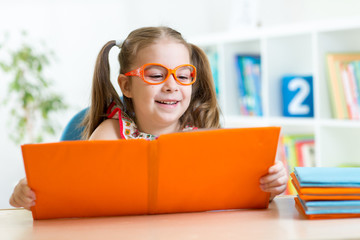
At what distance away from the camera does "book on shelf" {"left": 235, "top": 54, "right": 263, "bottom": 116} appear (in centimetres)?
299

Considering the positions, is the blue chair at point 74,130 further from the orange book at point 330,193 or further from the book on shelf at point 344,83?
the book on shelf at point 344,83

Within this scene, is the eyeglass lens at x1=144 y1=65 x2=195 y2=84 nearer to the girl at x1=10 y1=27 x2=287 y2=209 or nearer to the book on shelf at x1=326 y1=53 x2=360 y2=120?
the girl at x1=10 y1=27 x2=287 y2=209

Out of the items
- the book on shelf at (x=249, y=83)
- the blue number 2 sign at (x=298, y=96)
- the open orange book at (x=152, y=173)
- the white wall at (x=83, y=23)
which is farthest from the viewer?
the white wall at (x=83, y=23)

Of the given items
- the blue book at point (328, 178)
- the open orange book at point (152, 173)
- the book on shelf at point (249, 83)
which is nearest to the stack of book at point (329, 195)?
the blue book at point (328, 178)

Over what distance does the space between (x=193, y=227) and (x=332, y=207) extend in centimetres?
28

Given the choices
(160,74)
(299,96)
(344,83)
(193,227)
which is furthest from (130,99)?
Answer: (299,96)

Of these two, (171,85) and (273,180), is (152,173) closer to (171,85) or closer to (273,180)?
(273,180)

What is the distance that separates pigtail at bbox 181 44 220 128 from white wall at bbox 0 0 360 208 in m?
1.73

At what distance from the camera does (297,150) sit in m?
2.79

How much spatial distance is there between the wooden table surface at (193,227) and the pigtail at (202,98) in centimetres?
54

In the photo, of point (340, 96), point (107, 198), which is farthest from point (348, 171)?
point (340, 96)

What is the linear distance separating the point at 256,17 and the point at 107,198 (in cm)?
235

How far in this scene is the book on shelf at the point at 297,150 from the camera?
2770mm

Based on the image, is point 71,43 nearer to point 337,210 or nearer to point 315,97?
point 315,97
